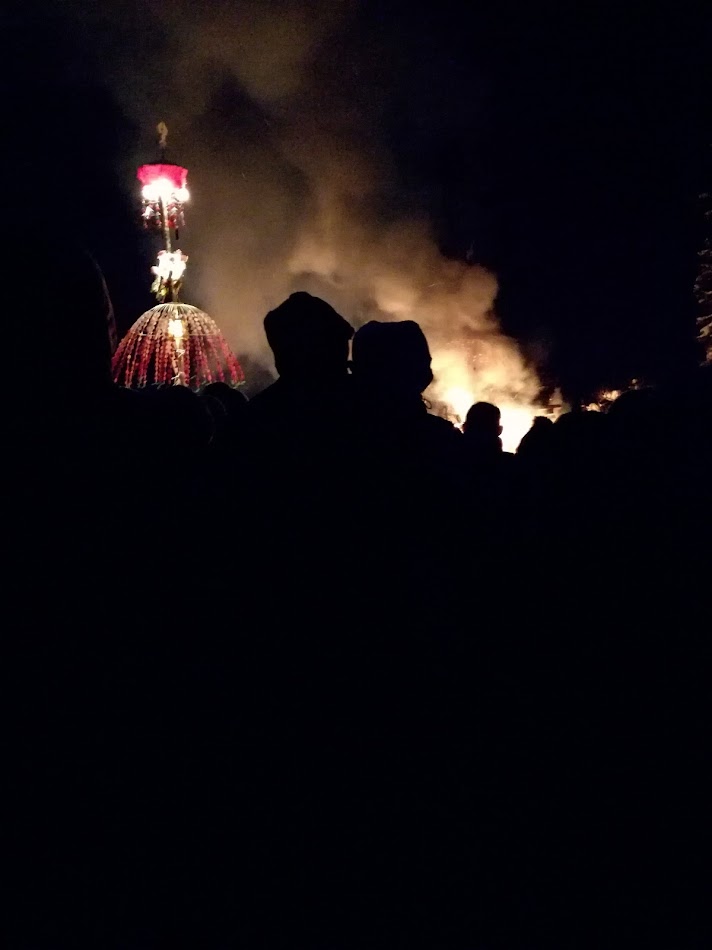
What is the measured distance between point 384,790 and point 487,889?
423 millimetres

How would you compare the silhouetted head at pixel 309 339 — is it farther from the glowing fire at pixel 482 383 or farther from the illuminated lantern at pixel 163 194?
the illuminated lantern at pixel 163 194

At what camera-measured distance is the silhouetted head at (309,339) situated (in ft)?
6.56

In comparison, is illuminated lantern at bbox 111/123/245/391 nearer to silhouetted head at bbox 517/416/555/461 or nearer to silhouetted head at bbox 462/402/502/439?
silhouetted head at bbox 462/402/502/439

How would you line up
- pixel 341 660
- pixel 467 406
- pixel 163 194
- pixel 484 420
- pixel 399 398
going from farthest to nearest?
pixel 163 194 → pixel 467 406 → pixel 484 420 → pixel 399 398 → pixel 341 660

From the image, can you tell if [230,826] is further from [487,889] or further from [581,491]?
[581,491]

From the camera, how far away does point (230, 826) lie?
1534mm

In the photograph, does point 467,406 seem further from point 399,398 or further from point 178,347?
point 399,398

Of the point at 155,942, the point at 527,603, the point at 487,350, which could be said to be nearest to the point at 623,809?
the point at 527,603

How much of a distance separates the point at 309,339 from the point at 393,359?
0.87ft

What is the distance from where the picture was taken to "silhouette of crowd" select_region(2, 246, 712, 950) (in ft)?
4.41

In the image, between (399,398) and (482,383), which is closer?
(399,398)

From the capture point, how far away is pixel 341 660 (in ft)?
5.38

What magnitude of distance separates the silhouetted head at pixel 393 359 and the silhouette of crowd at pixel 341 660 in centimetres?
1

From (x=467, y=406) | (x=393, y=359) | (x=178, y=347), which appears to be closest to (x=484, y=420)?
(x=393, y=359)
